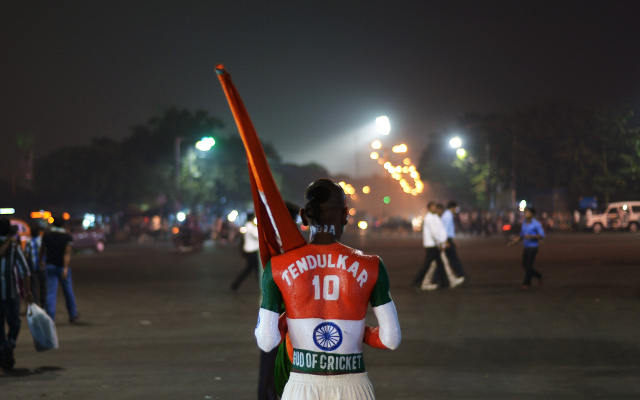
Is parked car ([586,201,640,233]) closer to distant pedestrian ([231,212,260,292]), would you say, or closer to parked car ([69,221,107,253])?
parked car ([69,221,107,253])

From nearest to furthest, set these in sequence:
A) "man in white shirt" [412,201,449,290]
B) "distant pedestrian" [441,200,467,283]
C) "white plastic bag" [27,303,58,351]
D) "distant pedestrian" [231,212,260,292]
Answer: "white plastic bag" [27,303,58,351]
"distant pedestrian" [231,212,260,292]
"man in white shirt" [412,201,449,290]
"distant pedestrian" [441,200,467,283]

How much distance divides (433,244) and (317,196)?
14090 mm

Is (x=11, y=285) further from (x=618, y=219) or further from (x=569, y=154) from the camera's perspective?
(x=569, y=154)

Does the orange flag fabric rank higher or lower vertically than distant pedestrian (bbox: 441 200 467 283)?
higher

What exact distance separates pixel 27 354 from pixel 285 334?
743 cm

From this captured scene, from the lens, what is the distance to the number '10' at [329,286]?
3594 millimetres

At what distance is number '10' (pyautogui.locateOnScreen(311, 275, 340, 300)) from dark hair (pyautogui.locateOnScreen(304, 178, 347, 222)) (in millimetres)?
254

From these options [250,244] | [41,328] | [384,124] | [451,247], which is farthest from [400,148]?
[41,328]

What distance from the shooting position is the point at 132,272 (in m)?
25.1

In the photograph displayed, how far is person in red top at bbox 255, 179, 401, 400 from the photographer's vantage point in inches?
141

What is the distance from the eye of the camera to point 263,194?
3725 mm

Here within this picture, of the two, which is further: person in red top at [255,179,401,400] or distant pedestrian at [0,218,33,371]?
distant pedestrian at [0,218,33,371]

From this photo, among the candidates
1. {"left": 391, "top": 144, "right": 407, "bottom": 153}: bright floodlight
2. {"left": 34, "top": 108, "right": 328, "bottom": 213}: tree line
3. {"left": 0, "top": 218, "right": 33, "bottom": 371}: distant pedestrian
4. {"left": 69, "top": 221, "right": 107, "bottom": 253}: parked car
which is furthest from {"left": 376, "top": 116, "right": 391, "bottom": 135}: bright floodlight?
{"left": 34, "top": 108, "right": 328, "bottom": 213}: tree line

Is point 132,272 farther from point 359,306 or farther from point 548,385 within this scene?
point 359,306
